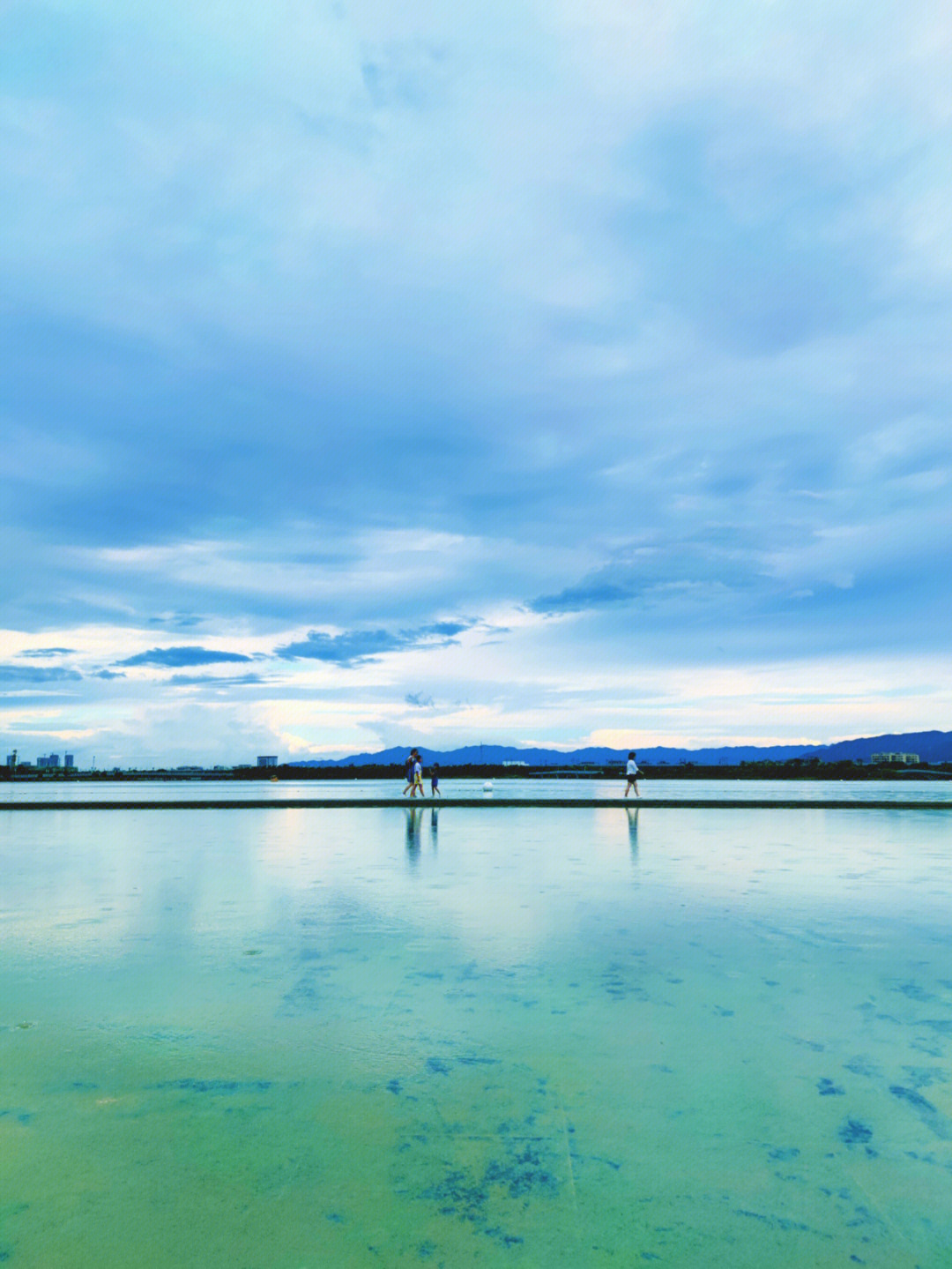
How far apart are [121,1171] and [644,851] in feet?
38.1

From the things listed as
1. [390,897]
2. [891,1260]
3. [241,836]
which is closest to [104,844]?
[241,836]

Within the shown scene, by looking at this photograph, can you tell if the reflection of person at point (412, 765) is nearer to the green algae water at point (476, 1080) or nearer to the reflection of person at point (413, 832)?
the reflection of person at point (413, 832)

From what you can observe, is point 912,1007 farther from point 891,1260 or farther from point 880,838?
point 880,838

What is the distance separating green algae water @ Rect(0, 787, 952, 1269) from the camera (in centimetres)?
303

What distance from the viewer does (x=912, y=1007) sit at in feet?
18.0

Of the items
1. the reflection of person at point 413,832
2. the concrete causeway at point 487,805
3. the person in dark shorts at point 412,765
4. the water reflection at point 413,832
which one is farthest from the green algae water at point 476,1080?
the person in dark shorts at point 412,765

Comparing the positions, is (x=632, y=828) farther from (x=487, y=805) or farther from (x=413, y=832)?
(x=487, y=805)

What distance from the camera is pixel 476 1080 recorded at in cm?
431

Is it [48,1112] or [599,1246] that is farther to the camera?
[48,1112]

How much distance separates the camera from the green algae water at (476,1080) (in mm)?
3027

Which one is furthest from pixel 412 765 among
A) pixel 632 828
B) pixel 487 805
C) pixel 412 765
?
pixel 632 828

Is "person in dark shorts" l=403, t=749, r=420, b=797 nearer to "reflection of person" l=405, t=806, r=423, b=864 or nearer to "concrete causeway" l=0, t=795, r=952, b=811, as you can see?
"concrete causeway" l=0, t=795, r=952, b=811

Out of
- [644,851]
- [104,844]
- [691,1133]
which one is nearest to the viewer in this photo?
[691,1133]

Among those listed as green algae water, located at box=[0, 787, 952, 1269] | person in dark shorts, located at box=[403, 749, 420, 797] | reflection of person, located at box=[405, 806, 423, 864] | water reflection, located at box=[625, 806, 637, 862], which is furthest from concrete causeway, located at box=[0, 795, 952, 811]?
green algae water, located at box=[0, 787, 952, 1269]
